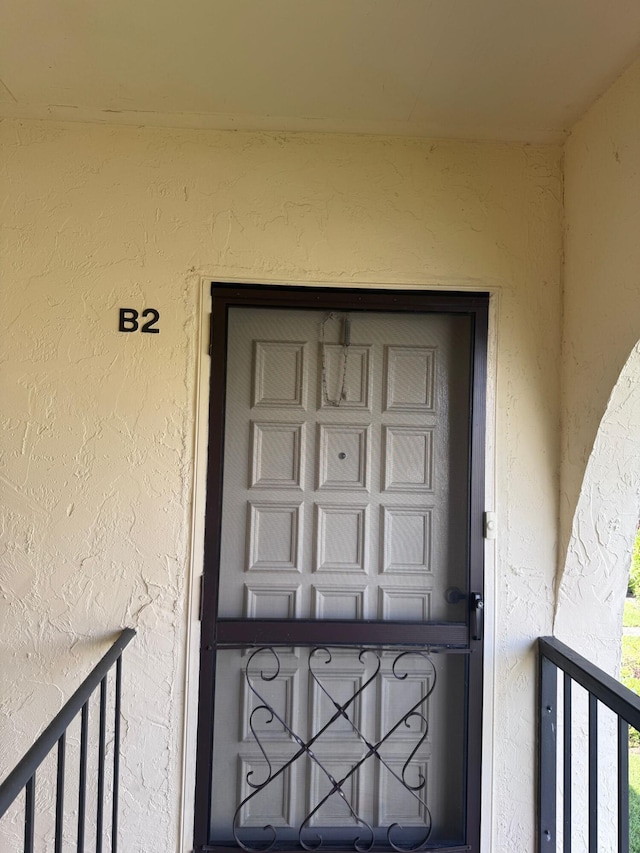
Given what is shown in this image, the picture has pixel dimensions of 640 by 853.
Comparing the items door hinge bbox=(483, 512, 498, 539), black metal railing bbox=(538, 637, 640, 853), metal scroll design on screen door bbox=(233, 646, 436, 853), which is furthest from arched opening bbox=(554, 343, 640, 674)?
metal scroll design on screen door bbox=(233, 646, 436, 853)

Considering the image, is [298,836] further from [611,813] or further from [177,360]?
[177,360]

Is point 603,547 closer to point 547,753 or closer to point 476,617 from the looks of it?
point 476,617

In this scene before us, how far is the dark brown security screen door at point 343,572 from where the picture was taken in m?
1.80

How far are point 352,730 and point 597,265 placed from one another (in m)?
1.71

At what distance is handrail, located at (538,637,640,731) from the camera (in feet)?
4.57

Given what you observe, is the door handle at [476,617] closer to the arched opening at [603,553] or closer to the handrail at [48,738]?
the arched opening at [603,553]

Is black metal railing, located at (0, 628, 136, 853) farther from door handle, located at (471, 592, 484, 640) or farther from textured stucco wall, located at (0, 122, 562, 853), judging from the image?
door handle, located at (471, 592, 484, 640)

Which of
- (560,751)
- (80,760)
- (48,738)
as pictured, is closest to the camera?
(48,738)

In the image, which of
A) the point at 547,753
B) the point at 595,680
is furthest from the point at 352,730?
the point at 595,680

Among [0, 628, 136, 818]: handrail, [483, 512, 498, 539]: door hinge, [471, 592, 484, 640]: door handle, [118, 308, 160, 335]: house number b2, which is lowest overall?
[0, 628, 136, 818]: handrail

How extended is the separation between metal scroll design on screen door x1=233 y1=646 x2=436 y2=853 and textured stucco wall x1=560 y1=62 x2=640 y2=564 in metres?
0.72

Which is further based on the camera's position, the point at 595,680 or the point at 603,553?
the point at 603,553

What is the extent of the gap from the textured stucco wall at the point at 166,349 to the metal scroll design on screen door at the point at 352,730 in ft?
0.77

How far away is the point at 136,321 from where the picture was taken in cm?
182
